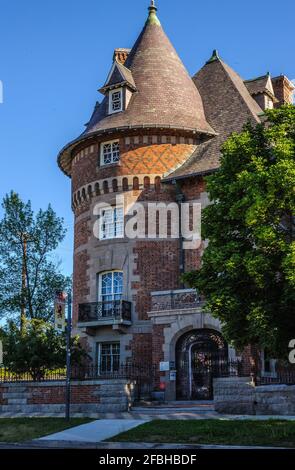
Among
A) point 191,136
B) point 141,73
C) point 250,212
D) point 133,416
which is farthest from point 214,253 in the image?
point 141,73

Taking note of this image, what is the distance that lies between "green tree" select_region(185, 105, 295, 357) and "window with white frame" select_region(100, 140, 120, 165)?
42.1 feet

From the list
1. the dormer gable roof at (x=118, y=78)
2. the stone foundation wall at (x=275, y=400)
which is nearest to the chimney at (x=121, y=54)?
the dormer gable roof at (x=118, y=78)

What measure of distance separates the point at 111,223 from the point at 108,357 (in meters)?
6.11

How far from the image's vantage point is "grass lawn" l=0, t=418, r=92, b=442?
1775cm

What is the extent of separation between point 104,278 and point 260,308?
14.7m

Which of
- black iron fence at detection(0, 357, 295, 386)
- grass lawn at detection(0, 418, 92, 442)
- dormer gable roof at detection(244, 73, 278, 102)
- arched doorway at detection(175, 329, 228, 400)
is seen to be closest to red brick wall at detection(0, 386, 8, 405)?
black iron fence at detection(0, 357, 295, 386)

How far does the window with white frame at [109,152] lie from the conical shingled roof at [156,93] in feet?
2.82

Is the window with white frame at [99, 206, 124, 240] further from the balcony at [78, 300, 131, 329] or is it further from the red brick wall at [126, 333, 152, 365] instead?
the red brick wall at [126, 333, 152, 365]

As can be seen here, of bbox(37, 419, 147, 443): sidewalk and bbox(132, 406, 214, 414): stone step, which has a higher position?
bbox(132, 406, 214, 414): stone step

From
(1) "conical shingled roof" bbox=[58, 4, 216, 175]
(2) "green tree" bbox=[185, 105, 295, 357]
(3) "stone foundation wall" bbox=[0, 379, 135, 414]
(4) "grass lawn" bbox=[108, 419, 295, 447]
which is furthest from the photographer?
(1) "conical shingled roof" bbox=[58, 4, 216, 175]

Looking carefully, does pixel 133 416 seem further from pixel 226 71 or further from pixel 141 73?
pixel 226 71

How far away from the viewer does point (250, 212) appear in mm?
15211

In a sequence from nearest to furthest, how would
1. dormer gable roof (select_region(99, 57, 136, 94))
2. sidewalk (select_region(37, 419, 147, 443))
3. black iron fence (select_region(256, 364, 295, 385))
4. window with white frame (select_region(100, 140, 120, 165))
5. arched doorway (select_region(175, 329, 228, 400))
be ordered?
1. sidewalk (select_region(37, 419, 147, 443))
2. black iron fence (select_region(256, 364, 295, 385))
3. arched doorway (select_region(175, 329, 228, 400))
4. window with white frame (select_region(100, 140, 120, 165))
5. dormer gable roof (select_region(99, 57, 136, 94))

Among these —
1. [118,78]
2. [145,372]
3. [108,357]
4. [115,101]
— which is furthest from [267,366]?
[118,78]
